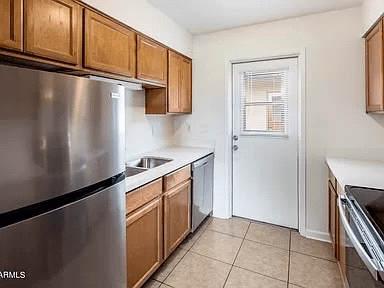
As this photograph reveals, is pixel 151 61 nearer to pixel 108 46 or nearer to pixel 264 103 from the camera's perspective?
pixel 108 46

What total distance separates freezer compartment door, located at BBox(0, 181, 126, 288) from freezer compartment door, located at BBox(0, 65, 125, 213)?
0.32ft

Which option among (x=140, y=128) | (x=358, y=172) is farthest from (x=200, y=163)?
(x=358, y=172)

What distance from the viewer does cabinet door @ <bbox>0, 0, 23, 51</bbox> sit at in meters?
1.12

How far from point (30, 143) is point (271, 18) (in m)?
2.70

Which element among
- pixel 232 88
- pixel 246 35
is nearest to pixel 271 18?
pixel 246 35

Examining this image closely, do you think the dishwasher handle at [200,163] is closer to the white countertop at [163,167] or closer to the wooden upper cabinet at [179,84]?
the white countertop at [163,167]

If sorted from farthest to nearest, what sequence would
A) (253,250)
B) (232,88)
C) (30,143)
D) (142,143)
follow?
(232,88) → (142,143) → (253,250) → (30,143)

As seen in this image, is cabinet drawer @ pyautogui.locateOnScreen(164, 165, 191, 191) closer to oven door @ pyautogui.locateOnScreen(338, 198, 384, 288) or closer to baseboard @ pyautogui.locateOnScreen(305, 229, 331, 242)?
oven door @ pyautogui.locateOnScreen(338, 198, 384, 288)

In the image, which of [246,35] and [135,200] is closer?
[135,200]

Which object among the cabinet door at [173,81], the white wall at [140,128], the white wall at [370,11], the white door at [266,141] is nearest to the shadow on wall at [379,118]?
the white door at [266,141]

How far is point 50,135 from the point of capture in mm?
Answer: 891

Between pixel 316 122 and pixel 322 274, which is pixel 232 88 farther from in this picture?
pixel 322 274

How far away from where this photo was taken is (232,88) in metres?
3.03

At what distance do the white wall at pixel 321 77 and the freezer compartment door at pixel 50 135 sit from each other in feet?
6.80
